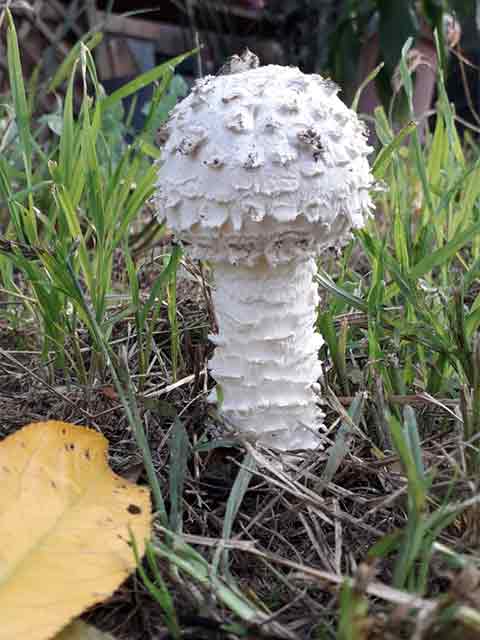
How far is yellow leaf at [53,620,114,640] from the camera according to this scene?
67 cm

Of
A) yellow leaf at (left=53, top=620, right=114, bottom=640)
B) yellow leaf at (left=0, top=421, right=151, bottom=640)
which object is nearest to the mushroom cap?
yellow leaf at (left=0, top=421, right=151, bottom=640)

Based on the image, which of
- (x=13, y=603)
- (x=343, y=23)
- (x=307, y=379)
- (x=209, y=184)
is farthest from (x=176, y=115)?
(x=343, y=23)

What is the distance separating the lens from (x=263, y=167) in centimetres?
83

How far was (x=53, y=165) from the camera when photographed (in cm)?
110

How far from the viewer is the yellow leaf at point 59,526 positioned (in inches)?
25.4

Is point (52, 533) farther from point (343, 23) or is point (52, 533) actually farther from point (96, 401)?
point (343, 23)

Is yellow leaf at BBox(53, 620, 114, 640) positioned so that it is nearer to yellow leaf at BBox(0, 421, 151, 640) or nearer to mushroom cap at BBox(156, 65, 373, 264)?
yellow leaf at BBox(0, 421, 151, 640)

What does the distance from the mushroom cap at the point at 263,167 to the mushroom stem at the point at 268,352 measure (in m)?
0.07

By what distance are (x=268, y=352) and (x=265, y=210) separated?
25 cm

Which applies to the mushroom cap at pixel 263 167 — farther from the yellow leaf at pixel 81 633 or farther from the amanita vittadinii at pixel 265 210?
the yellow leaf at pixel 81 633

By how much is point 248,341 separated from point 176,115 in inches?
13.6

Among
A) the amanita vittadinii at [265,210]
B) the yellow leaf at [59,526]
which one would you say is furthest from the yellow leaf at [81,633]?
the amanita vittadinii at [265,210]

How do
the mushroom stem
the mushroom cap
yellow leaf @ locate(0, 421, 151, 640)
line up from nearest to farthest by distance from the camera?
yellow leaf @ locate(0, 421, 151, 640), the mushroom cap, the mushroom stem

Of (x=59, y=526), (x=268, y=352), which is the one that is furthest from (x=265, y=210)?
(x=59, y=526)
